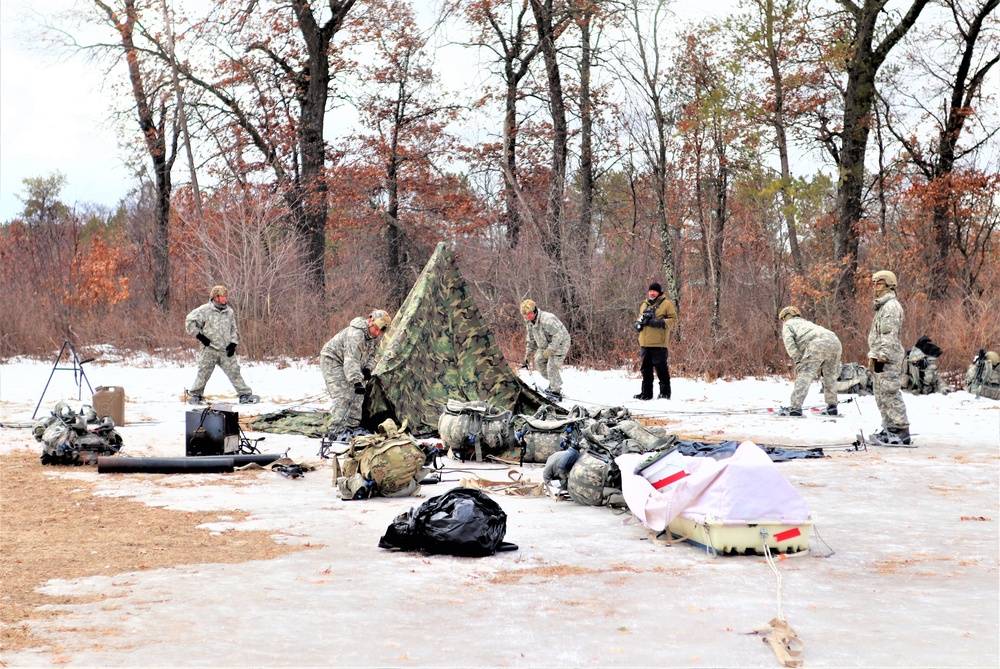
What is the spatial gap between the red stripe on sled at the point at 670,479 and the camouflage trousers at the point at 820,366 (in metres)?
7.98

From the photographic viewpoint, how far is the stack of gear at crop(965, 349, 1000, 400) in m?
16.2

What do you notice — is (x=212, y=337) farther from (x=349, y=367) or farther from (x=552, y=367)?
(x=552, y=367)

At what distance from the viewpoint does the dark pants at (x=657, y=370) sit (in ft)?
54.4

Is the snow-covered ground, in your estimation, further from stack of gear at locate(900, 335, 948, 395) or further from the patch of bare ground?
stack of gear at locate(900, 335, 948, 395)

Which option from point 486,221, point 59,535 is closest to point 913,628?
point 59,535

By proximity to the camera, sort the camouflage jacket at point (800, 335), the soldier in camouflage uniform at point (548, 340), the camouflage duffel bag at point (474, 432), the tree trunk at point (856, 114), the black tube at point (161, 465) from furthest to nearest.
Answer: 1. the tree trunk at point (856, 114)
2. the soldier in camouflage uniform at point (548, 340)
3. the camouflage jacket at point (800, 335)
4. the camouflage duffel bag at point (474, 432)
5. the black tube at point (161, 465)

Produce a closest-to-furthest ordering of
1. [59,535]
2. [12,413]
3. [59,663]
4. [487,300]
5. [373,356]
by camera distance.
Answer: [59,663] < [59,535] < [373,356] < [12,413] < [487,300]

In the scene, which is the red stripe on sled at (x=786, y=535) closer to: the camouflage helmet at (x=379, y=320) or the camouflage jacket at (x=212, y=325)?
the camouflage helmet at (x=379, y=320)

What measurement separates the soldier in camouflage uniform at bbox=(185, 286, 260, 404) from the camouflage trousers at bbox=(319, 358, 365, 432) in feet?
13.5

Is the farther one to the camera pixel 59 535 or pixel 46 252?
pixel 46 252

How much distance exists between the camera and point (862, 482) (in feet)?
30.7

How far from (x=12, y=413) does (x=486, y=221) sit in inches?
710

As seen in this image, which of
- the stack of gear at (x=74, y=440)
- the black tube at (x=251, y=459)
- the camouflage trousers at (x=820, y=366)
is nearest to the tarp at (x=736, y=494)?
the black tube at (x=251, y=459)

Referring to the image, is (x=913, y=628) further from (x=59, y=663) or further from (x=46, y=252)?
(x=46, y=252)
